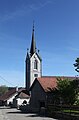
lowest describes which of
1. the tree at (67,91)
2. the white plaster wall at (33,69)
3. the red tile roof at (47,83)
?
the tree at (67,91)

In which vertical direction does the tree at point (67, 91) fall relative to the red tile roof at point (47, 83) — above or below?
below

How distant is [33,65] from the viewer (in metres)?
103

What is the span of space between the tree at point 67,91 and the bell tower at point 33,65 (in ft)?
165

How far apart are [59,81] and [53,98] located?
22.6 ft

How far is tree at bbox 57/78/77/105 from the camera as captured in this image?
154ft

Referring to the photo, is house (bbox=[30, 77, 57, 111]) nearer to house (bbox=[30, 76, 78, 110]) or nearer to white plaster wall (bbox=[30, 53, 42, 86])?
house (bbox=[30, 76, 78, 110])

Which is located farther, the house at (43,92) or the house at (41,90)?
the house at (41,90)

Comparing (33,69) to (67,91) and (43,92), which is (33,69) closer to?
(43,92)

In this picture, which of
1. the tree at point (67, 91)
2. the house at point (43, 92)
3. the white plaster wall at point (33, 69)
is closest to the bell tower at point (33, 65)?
the white plaster wall at point (33, 69)

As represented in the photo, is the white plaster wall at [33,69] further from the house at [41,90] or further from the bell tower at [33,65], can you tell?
the house at [41,90]

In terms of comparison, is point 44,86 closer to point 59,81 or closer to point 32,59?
point 59,81

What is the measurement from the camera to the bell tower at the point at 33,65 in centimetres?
10075

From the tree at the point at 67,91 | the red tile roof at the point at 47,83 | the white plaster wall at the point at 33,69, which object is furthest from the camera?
the white plaster wall at the point at 33,69

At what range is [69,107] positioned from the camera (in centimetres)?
3797
